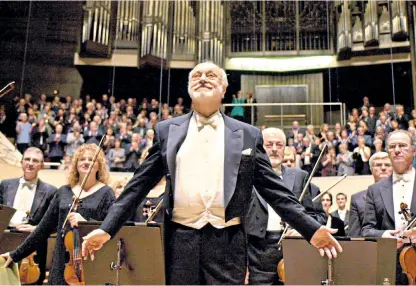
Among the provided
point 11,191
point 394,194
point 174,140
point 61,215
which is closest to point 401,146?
point 394,194

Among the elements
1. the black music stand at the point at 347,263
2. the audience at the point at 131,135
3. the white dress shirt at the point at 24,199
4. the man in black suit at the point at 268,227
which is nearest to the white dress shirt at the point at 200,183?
the black music stand at the point at 347,263

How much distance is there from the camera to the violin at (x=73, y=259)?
298 cm

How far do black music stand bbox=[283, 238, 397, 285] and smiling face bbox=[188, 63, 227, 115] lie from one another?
949 mm

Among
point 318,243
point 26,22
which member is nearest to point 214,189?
point 318,243

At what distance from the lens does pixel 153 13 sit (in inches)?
470

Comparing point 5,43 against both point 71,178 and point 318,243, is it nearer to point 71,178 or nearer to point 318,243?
point 71,178

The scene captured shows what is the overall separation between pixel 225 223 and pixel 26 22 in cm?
1124

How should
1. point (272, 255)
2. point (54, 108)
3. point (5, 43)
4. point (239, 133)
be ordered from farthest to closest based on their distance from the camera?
1. point (5, 43)
2. point (54, 108)
3. point (272, 255)
4. point (239, 133)

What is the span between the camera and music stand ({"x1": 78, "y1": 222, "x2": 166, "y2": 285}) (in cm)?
235

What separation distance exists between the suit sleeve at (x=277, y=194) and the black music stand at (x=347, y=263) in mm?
695

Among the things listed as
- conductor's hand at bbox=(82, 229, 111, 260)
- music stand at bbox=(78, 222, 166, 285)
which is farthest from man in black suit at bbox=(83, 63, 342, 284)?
music stand at bbox=(78, 222, 166, 285)

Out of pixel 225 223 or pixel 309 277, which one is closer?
pixel 225 223

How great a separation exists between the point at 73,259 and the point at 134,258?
757mm

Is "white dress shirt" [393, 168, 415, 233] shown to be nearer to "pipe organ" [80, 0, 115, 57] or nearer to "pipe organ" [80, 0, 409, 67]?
"pipe organ" [80, 0, 409, 67]
